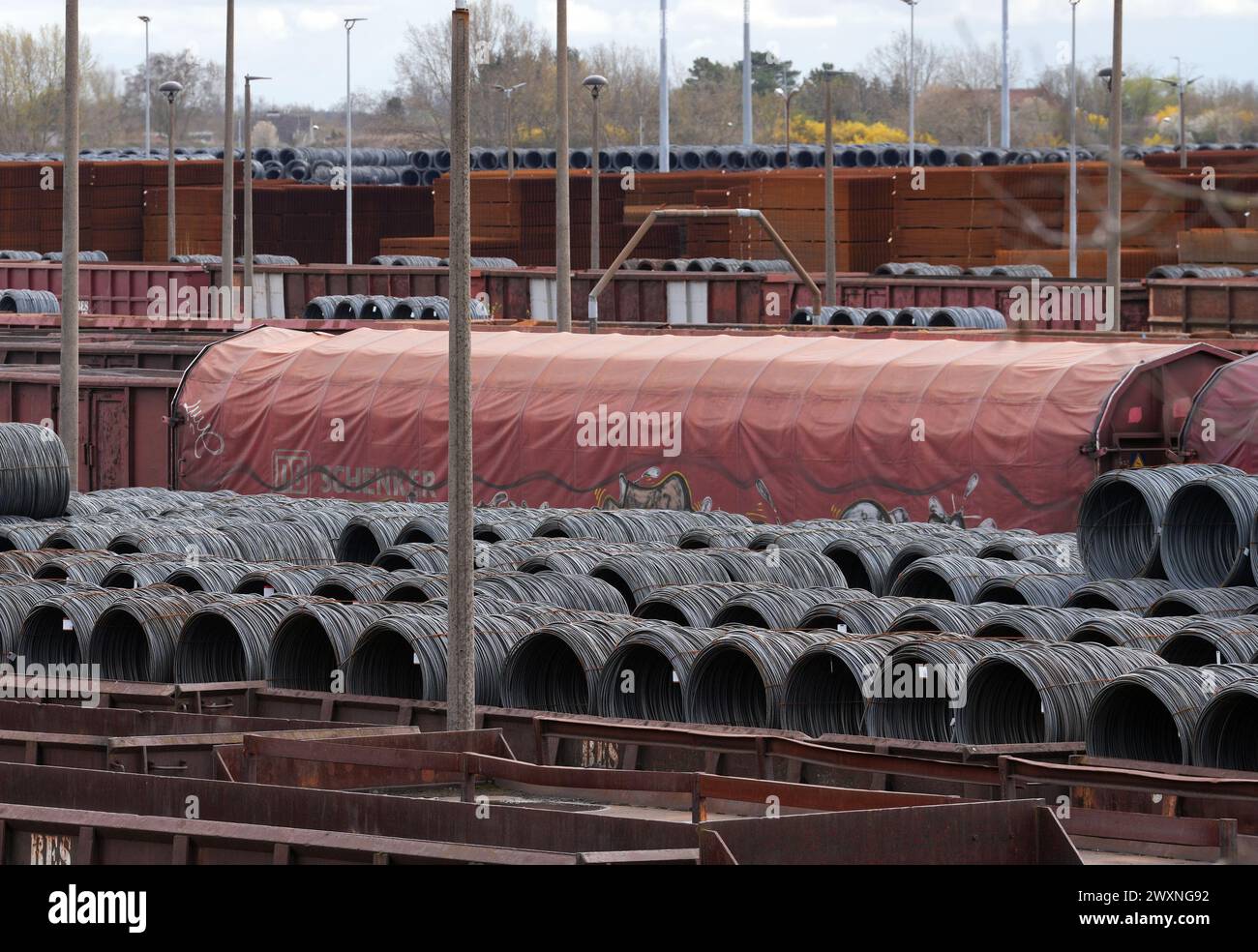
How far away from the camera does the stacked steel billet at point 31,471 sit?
21.8 metres

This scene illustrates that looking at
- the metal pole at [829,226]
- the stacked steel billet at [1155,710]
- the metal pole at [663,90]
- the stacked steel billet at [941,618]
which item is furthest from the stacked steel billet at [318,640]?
the metal pole at [663,90]

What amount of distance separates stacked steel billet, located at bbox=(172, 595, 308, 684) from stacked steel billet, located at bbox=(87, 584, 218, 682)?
15 cm

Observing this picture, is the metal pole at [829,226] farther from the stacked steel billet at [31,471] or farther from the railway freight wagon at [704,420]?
the stacked steel billet at [31,471]

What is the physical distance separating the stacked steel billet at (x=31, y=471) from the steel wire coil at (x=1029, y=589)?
439 inches

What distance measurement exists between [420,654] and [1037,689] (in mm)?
4840

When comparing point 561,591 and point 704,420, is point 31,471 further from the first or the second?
point 704,420

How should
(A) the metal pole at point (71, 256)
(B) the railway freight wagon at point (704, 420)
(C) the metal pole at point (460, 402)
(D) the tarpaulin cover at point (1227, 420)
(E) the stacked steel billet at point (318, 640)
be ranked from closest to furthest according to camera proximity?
(C) the metal pole at point (460, 402) < (E) the stacked steel billet at point (318, 640) < (D) the tarpaulin cover at point (1227, 420) < (B) the railway freight wagon at point (704, 420) < (A) the metal pole at point (71, 256)

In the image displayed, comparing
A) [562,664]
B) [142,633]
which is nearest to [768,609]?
[562,664]

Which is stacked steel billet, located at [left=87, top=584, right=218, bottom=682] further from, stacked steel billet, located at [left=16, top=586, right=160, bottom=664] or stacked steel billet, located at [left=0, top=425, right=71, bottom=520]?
stacked steel billet, located at [left=0, top=425, right=71, bottom=520]

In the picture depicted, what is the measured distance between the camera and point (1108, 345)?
83.6 ft

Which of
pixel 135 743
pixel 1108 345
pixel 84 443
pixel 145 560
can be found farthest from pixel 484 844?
pixel 84 443

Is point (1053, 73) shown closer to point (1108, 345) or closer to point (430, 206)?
point (1108, 345)

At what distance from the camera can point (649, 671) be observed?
14.7 metres

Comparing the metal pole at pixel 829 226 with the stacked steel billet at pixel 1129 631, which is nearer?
the stacked steel billet at pixel 1129 631
